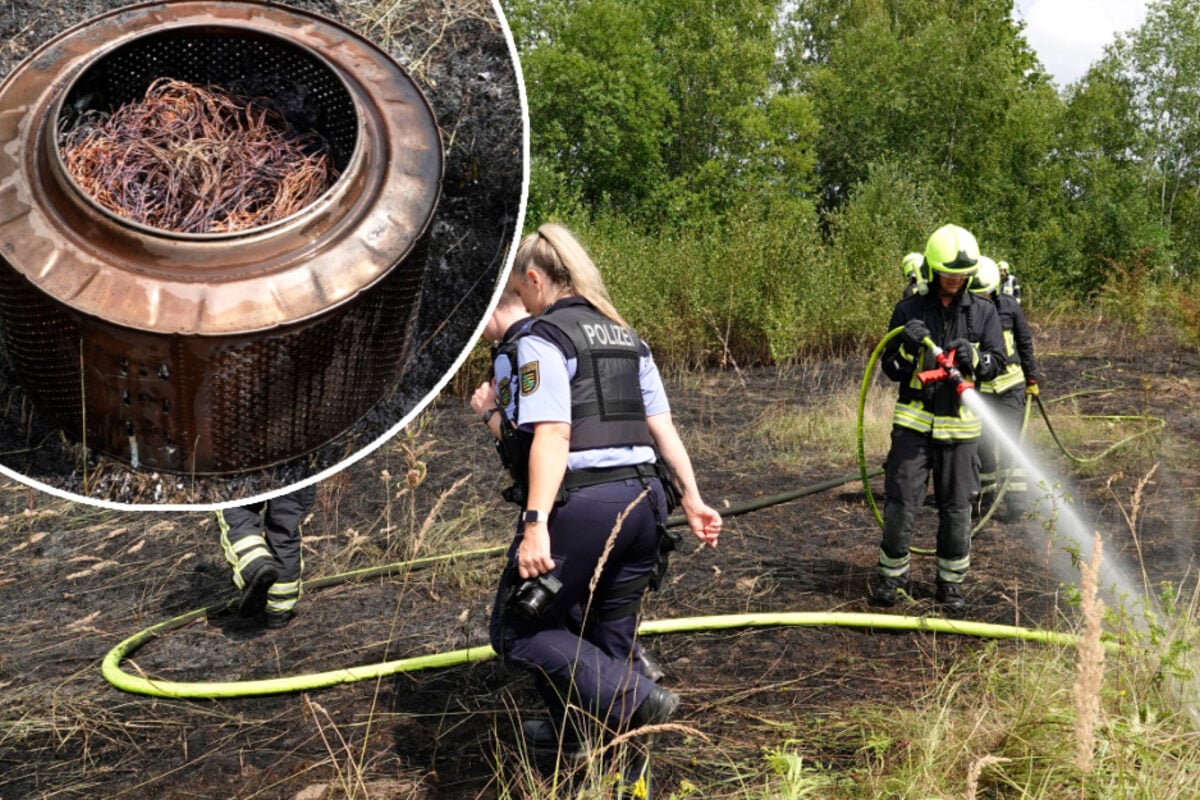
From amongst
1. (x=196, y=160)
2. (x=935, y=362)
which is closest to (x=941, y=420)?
(x=935, y=362)

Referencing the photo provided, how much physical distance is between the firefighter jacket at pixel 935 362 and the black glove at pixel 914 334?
0.03 metres

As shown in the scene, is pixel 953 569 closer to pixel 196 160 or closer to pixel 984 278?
pixel 984 278

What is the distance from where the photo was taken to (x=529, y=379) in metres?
2.96

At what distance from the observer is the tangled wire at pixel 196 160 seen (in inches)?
88.0

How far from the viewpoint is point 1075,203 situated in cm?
3238

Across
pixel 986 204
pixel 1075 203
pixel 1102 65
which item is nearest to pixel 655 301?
pixel 986 204

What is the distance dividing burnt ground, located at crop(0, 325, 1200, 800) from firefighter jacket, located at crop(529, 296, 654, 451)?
2.82 feet

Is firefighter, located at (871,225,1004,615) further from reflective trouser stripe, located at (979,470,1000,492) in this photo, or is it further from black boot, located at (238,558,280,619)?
black boot, located at (238,558,280,619)

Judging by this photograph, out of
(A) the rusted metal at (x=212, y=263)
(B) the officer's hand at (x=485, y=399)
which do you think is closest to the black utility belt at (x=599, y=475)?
(B) the officer's hand at (x=485, y=399)

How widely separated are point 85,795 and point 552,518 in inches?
65.0

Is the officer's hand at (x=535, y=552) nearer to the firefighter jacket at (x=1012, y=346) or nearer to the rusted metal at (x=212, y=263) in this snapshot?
the rusted metal at (x=212, y=263)

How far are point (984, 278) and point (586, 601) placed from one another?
4.59 m

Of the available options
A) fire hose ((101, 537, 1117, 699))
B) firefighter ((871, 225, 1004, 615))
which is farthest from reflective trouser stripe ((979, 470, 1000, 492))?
fire hose ((101, 537, 1117, 699))

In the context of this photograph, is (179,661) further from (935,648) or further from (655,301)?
(655,301)
